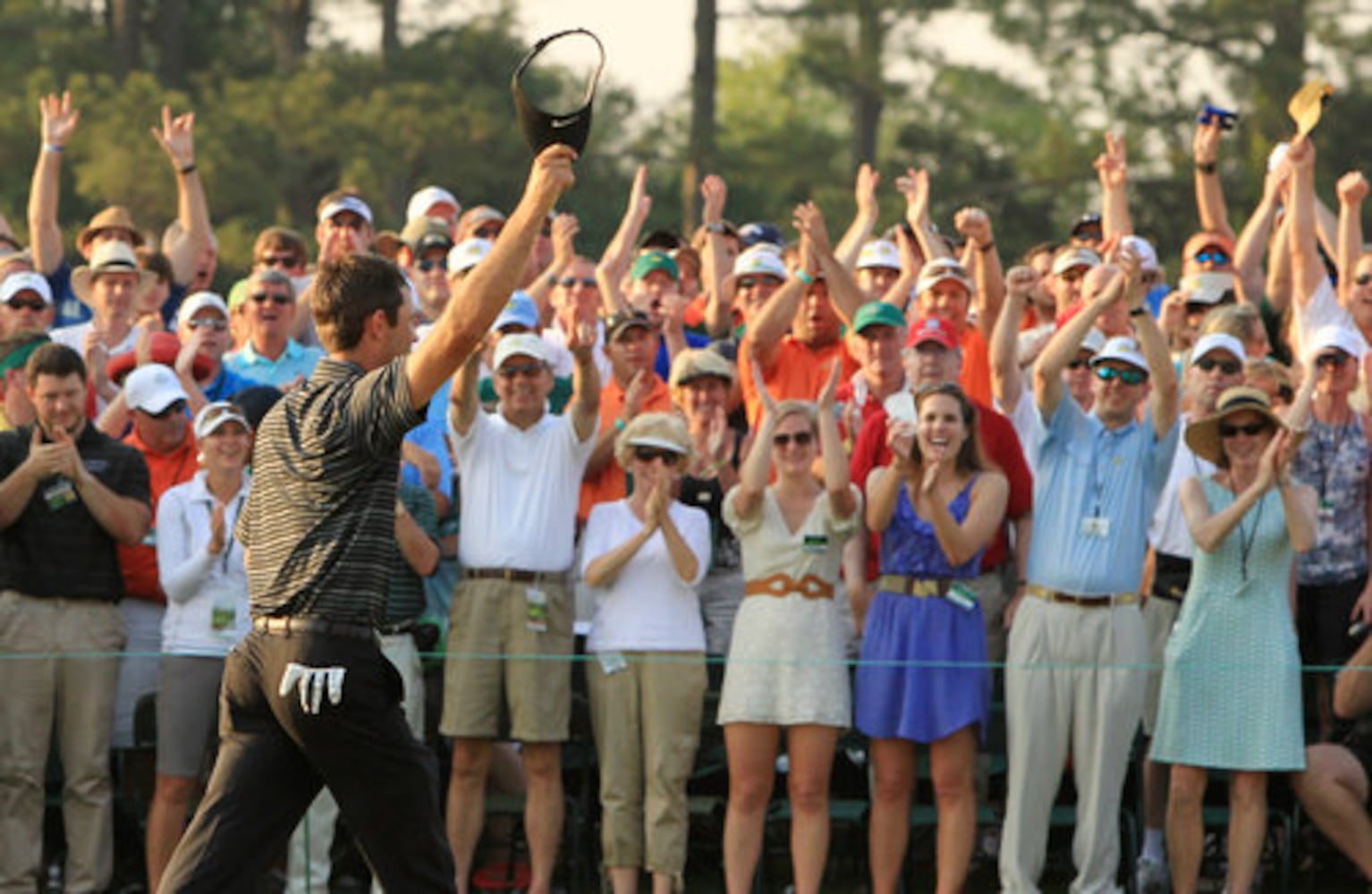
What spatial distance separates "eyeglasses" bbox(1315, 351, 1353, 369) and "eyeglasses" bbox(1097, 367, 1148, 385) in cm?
91

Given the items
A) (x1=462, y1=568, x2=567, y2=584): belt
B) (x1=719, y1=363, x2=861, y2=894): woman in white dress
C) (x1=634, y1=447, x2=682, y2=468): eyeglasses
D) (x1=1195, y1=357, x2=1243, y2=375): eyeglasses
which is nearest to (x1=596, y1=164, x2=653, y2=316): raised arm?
(x1=634, y1=447, x2=682, y2=468): eyeglasses

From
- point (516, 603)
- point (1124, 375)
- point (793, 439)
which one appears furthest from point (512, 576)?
point (1124, 375)

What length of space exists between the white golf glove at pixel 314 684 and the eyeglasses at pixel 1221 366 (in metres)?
5.06

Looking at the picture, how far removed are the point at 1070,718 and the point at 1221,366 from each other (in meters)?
1.69

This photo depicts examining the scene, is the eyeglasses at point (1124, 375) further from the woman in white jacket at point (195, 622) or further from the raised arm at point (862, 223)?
the woman in white jacket at point (195, 622)

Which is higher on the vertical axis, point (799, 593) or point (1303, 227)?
point (1303, 227)

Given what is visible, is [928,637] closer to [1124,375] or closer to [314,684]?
[1124,375]

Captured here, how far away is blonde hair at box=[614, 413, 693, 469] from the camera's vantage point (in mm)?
10070

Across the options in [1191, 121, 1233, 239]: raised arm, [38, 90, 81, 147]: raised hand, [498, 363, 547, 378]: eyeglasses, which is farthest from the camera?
[1191, 121, 1233, 239]: raised arm

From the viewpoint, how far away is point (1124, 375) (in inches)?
397

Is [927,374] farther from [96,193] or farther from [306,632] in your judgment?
[96,193]

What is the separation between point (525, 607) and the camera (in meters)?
10.1

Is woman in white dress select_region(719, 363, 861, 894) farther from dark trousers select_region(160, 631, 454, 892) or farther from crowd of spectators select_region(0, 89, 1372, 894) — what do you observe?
dark trousers select_region(160, 631, 454, 892)

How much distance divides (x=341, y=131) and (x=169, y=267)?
1137cm
